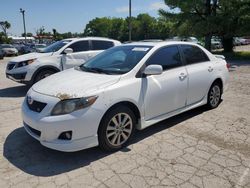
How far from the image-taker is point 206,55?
5754mm

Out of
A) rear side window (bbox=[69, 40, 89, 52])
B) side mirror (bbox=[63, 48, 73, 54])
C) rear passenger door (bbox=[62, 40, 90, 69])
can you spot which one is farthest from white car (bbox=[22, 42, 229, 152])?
rear side window (bbox=[69, 40, 89, 52])

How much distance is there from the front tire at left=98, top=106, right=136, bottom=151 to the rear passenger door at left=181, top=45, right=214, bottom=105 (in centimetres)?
160

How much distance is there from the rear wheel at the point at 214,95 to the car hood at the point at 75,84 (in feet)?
8.71

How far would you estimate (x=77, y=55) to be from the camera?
28.0 ft

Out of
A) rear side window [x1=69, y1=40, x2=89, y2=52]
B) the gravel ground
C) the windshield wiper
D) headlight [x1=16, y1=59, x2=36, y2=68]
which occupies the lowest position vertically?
the gravel ground

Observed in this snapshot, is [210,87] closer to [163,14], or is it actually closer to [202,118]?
[202,118]

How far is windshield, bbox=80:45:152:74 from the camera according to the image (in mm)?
4363

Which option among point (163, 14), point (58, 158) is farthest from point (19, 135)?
point (163, 14)

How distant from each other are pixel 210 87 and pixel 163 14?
17.2 metres

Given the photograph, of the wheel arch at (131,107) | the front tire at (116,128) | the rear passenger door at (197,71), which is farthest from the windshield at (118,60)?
the rear passenger door at (197,71)

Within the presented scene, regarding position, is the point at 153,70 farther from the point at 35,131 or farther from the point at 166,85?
the point at 35,131

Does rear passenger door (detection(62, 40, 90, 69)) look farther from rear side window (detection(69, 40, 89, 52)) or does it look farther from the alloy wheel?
the alloy wheel

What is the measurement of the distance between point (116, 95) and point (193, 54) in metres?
2.40

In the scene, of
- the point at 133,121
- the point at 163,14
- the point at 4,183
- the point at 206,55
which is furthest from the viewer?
the point at 163,14
